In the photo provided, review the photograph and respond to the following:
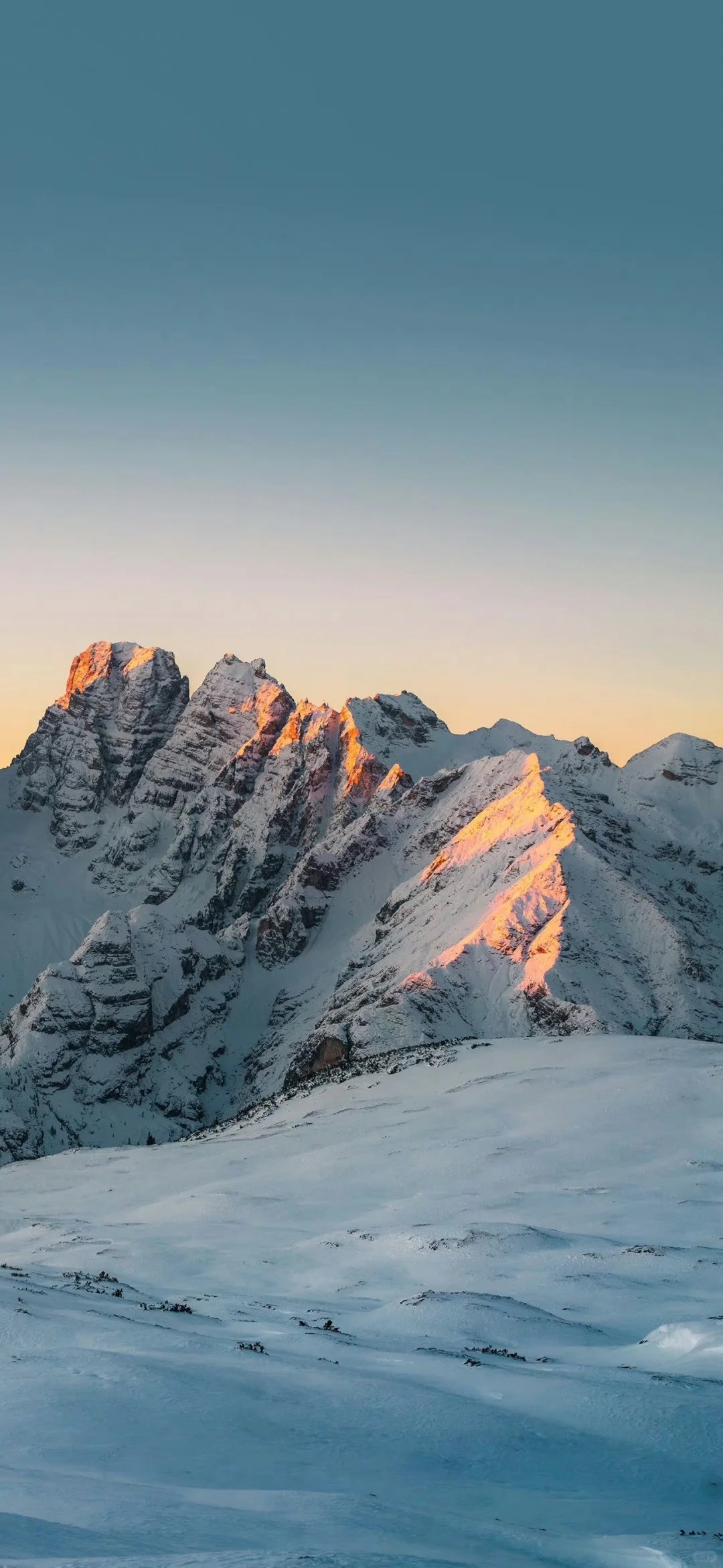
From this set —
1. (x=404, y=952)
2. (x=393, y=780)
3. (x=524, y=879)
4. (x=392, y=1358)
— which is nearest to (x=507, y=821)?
(x=524, y=879)

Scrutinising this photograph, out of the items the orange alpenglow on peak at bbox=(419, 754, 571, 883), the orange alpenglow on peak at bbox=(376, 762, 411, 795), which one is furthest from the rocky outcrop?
the orange alpenglow on peak at bbox=(376, 762, 411, 795)

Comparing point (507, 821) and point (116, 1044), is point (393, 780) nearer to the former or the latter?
point (507, 821)

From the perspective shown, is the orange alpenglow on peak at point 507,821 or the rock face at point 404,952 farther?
the orange alpenglow on peak at point 507,821

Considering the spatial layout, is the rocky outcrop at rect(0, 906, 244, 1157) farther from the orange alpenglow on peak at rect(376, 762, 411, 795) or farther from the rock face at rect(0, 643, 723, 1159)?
the orange alpenglow on peak at rect(376, 762, 411, 795)

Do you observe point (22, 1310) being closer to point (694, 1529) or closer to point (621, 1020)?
point (694, 1529)

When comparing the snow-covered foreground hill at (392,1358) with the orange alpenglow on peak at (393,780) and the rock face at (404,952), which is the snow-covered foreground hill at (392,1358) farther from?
the orange alpenglow on peak at (393,780)

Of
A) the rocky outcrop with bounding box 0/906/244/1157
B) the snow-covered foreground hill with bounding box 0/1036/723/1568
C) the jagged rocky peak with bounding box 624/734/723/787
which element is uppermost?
the jagged rocky peak with bounding box 624/734/723/787

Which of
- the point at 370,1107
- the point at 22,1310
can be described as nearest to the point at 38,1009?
the point at 370,1107

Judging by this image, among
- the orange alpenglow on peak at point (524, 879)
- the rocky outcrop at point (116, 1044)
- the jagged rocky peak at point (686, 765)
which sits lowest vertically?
the rocky outcrop at point (116, 1044)

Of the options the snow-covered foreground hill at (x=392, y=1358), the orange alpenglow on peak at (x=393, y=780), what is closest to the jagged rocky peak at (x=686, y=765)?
the orange alpenglow on peak at (x=393, y=780)
